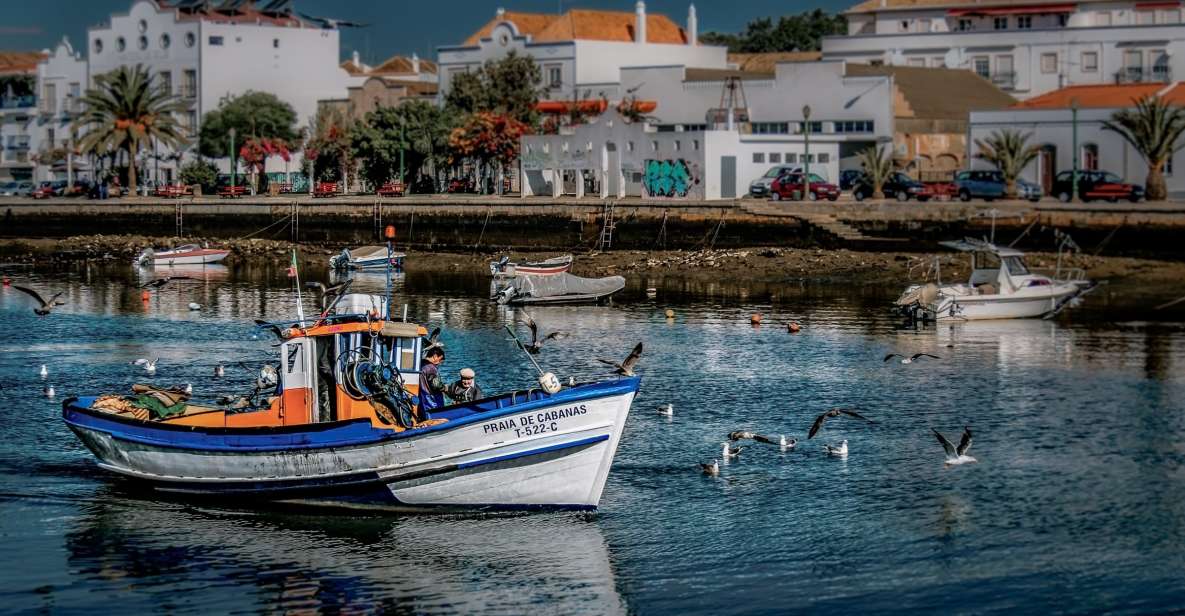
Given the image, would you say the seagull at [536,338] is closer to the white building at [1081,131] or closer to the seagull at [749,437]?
the seagull at [749,437]

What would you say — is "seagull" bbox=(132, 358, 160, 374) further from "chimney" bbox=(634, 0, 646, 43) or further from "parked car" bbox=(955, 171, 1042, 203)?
"chimney" bbox=(634, 0, 646, 43)

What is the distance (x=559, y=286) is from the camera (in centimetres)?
6216

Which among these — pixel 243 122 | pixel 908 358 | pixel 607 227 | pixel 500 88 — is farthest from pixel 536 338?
pixel 243 122

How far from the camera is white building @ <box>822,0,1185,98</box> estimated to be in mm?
104312

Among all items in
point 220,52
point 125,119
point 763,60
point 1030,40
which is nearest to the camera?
point 125,119

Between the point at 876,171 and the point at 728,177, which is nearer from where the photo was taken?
the point at 876,171

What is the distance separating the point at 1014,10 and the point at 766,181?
3570 cm

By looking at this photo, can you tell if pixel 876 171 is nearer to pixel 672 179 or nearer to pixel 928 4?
pixel 672 179

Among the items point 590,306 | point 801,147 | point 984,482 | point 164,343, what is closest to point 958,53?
point 801,147

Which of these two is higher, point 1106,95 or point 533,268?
point 1106,95

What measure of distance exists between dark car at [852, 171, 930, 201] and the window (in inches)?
1213

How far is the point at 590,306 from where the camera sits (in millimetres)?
61219

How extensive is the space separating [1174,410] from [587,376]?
47.8ft

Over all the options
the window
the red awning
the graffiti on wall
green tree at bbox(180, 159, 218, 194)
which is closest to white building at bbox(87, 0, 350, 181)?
green tree at bbox(180, 159, 218, 194)
